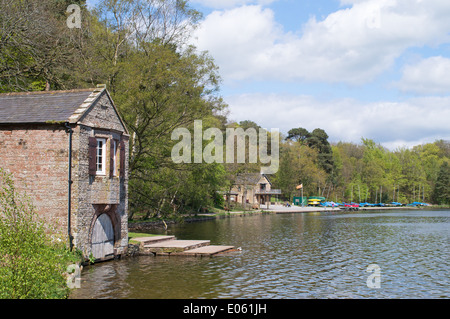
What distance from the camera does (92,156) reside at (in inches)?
818

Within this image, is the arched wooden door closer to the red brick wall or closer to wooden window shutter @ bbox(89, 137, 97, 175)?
the red brick wall

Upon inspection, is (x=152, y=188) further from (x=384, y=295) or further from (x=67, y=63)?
(x=384, y=295)

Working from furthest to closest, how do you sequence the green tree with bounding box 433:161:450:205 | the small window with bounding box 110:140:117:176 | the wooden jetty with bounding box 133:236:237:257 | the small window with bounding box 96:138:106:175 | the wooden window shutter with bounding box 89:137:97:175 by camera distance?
the green tree with bounding box 433:161:450:205 < the wooden jetty with bounding box 133:236:237:257 < the small window with bounding box 110:140:117:176 < the small window with bounding box 96:138:106:175 < the wooden window shutter with bounding box 89:137:97:175

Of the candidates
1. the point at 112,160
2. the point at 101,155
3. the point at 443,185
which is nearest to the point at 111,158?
the point at 112,160

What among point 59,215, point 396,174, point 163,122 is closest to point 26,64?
point 163,122

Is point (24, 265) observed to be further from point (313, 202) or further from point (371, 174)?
point (371, 174)

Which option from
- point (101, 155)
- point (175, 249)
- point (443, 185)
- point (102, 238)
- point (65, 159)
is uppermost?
point (101, 155)

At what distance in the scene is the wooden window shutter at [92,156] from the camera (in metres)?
20.7

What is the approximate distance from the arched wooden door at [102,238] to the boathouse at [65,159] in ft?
0.17

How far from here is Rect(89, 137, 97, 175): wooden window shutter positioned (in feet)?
67.9

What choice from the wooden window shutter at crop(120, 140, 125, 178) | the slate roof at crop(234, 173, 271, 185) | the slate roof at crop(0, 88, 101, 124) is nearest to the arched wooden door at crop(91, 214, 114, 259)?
the wooden window shutter at crop(120, 140, 125, 178)

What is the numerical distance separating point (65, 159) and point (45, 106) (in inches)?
137

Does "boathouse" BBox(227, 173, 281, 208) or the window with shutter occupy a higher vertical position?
the window with shutter

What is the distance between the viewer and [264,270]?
21.8 m
